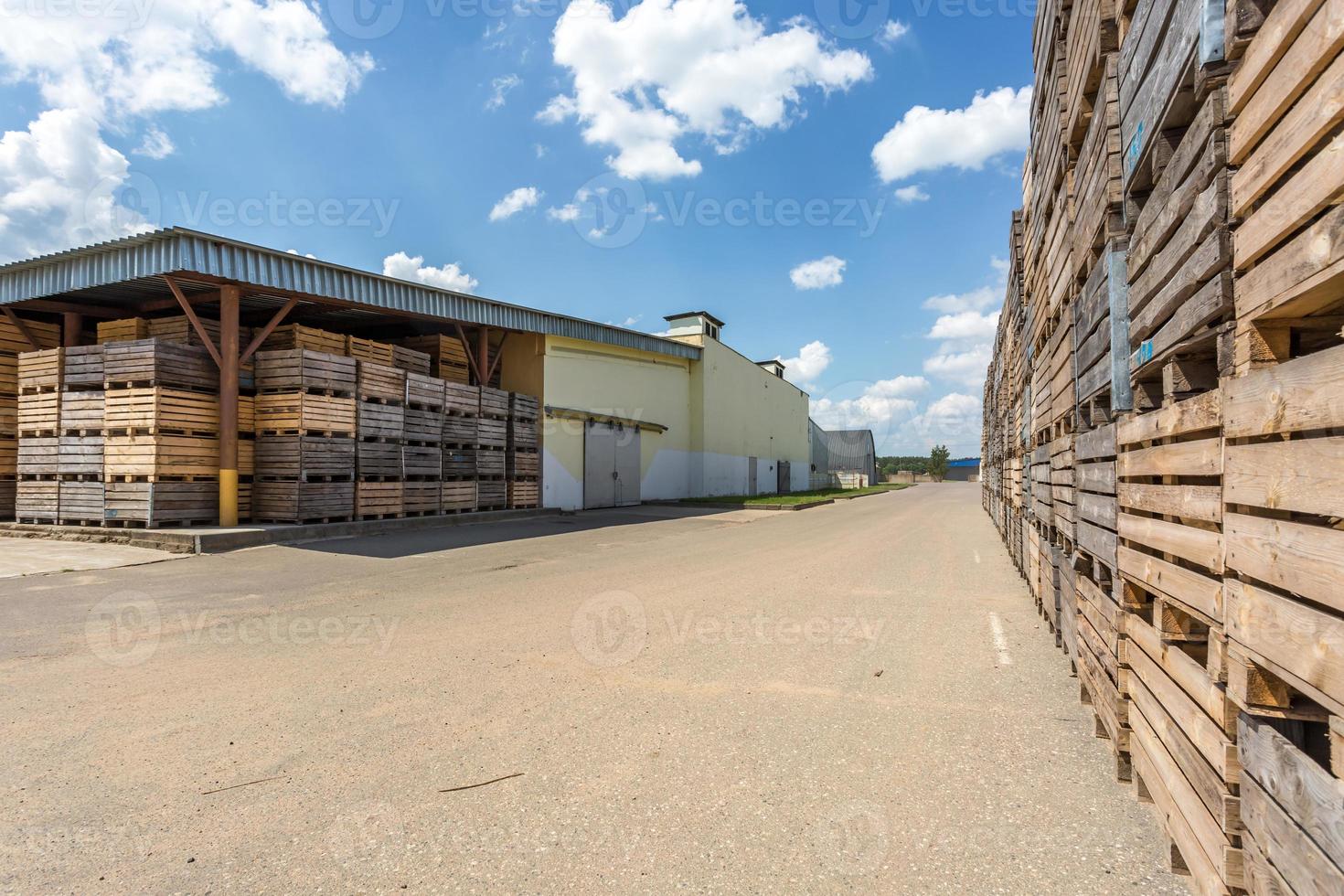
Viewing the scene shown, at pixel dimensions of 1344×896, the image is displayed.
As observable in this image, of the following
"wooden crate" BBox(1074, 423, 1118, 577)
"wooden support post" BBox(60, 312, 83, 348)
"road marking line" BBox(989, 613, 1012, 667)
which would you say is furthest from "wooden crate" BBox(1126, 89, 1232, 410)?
"wooden support post" BBox(60, 312, 83, 348)

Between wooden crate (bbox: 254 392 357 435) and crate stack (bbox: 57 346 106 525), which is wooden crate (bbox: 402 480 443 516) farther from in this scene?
crate stack (bbox: 57 346 106 525)

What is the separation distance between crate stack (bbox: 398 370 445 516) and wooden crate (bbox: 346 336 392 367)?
777mm

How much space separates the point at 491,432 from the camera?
19656mm

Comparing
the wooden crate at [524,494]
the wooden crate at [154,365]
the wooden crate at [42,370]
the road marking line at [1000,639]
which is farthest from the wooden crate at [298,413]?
the road marking line at [1000,639]

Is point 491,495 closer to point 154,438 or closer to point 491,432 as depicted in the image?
point 491,432

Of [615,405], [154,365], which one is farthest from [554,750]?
[615,405]

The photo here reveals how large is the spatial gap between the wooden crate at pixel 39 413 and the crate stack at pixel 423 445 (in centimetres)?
685

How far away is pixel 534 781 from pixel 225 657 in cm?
370

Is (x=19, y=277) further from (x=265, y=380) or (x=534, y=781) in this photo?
(x=534, y=781)

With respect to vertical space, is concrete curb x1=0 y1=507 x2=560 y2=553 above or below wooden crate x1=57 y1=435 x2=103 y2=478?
below

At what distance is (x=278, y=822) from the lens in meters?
3.03

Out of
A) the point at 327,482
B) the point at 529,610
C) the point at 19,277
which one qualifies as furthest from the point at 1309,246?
the point at 19,277

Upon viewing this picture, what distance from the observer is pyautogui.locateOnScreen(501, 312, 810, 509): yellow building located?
22938mm

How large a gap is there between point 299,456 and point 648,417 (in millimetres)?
15354
